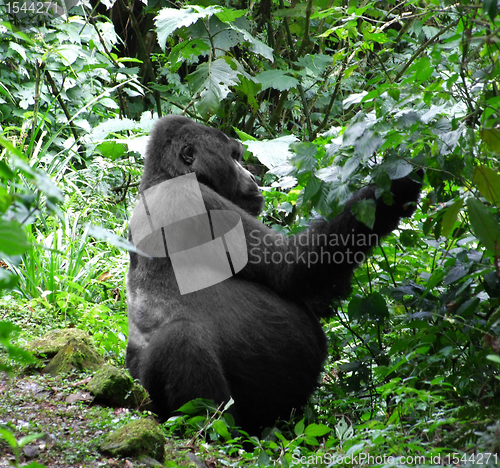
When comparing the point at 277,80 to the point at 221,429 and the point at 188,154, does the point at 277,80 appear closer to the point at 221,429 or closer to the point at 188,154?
the point at 188,154

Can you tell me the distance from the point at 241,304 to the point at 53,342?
1195 millimetres

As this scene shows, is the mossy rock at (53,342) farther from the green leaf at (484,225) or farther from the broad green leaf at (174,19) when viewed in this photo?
the green leaf at (484,225)

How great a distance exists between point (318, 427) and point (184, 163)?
1.96 meters

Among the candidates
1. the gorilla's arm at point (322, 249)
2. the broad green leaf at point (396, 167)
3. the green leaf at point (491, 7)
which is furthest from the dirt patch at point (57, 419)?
the green leaf at point (491, 7)

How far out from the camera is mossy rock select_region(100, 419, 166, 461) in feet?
6.47

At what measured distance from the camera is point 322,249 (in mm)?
2924

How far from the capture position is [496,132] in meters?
1.76

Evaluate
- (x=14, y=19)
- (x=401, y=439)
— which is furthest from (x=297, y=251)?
(x=14, y=19)

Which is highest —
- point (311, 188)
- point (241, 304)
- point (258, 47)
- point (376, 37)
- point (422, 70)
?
point (258, 47)

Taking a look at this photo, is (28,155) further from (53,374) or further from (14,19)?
(53,374)

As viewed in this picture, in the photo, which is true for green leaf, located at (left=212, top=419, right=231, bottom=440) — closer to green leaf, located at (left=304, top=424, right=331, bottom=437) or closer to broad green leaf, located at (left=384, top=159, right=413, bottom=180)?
green leaf, located at (left=304, top=424, right=331, bottom=437)

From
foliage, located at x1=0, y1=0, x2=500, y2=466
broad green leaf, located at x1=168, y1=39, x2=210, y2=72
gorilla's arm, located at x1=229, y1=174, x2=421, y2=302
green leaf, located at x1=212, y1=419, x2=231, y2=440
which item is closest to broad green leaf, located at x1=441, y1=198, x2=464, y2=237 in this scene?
foliage, located at x1=0, y1=0, x2=500, y2=466

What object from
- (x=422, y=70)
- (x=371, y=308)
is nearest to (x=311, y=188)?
(x=422, y=70)

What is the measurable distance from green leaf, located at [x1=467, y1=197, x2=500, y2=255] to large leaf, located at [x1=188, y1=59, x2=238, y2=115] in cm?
259
